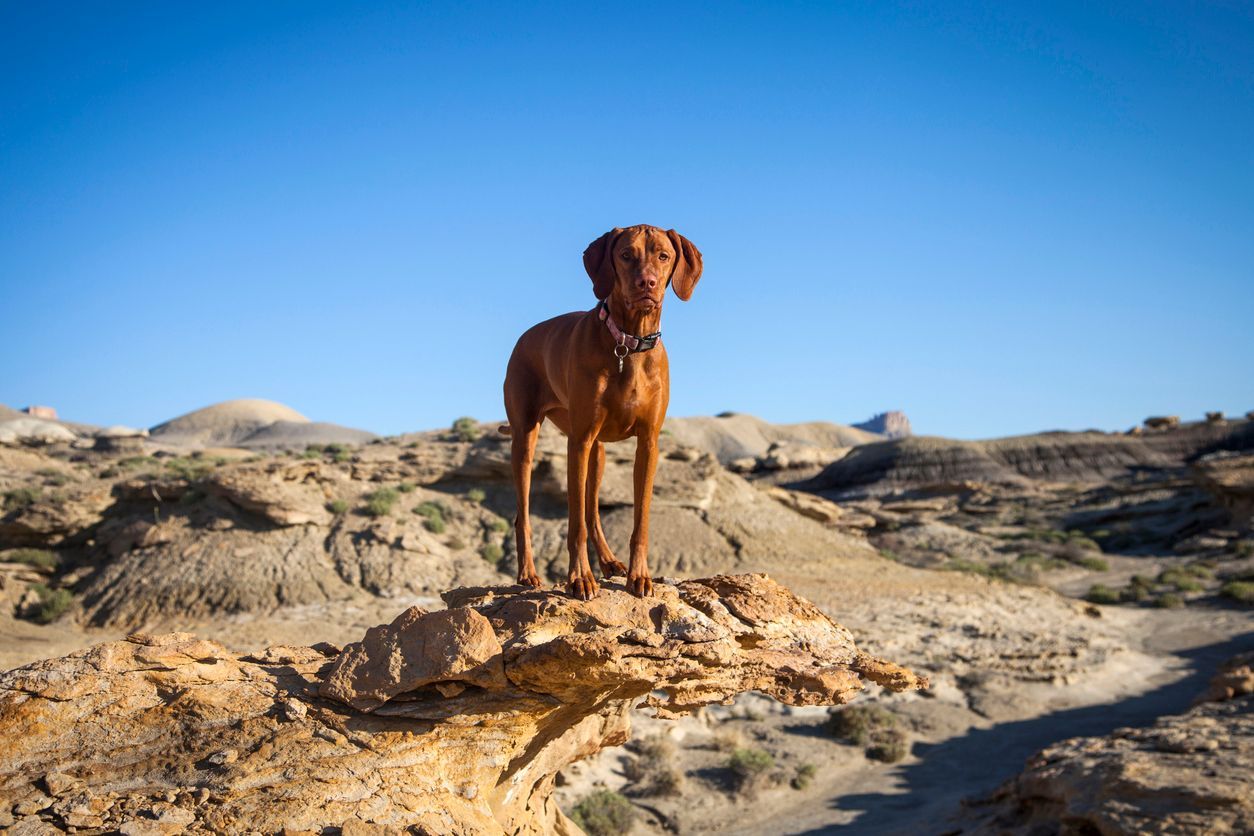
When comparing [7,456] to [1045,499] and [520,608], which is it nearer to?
[520,608]

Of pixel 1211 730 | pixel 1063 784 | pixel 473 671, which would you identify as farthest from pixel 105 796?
pixel 1211 730

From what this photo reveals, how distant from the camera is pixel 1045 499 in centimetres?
4691

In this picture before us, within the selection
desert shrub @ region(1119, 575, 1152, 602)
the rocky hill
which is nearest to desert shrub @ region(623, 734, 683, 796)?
desert shrub @ region(1119, 575, 1152, 602)

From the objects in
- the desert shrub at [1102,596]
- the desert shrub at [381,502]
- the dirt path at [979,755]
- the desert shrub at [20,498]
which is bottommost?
the dirt path at [979,755]

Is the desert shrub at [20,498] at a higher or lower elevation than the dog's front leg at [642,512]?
higher

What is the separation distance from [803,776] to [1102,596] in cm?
1643

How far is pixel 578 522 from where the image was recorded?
17.5 ft

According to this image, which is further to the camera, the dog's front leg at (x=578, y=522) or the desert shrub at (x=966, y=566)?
the desert shrub at (x=966, y=566)

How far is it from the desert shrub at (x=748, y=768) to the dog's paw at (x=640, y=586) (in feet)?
25.3

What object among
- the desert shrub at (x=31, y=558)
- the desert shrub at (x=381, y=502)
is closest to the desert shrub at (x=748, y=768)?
the desert shrub at (x=381, y=502)

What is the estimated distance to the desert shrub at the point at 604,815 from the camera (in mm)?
10359

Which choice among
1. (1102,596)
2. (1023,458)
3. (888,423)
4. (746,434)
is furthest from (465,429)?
(888,423)

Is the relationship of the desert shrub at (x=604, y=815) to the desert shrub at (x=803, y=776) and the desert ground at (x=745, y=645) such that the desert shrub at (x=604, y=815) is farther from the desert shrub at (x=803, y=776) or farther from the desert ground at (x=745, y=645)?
the desert shrub at (x=803, y=776)

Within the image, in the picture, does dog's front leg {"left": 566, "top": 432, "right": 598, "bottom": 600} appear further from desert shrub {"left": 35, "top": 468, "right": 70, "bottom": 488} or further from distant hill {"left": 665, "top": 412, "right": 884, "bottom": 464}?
distant hill {"left": 665, "top": 412, "right": 884, "bottom": 464}
